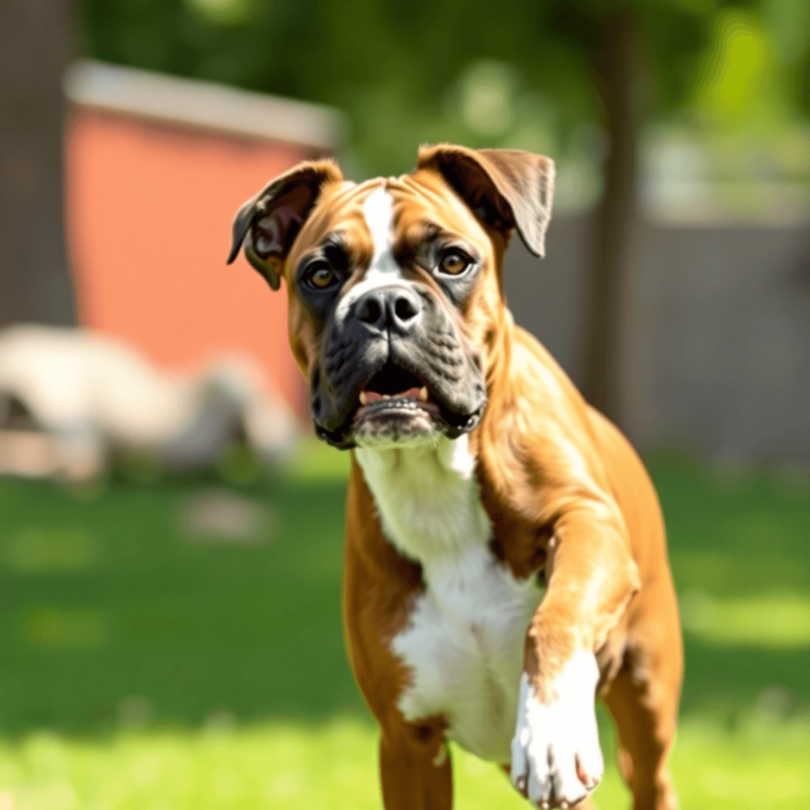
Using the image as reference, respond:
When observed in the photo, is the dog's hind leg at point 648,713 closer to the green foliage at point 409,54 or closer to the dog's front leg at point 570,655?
the dog's front leg at point 570,655

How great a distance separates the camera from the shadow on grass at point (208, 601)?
6.87 meters

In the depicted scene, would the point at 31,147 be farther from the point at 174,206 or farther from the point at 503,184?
the point at 503,184

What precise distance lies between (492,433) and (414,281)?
447 millimetres

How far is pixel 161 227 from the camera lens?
17.6 meters

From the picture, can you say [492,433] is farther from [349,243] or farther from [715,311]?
[715,311]

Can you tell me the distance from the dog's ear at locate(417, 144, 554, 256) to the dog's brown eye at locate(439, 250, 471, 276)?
15 cm

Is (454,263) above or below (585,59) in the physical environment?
below

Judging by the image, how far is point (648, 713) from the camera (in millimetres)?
3908

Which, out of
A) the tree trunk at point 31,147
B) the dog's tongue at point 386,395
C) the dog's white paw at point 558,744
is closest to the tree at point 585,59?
the tree trunk at point 31,147

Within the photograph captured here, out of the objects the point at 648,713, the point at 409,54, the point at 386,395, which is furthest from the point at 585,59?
the point at 386,395

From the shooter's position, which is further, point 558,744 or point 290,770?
point 290,770

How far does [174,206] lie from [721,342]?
21.9 ft

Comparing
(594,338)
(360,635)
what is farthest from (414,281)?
(594,338)

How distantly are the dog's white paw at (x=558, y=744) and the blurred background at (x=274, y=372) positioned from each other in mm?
2272
